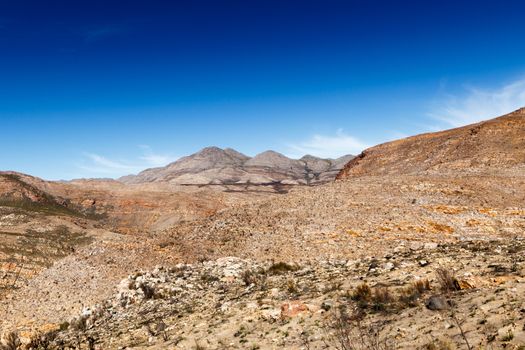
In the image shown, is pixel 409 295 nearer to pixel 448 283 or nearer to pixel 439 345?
pixel 448 283

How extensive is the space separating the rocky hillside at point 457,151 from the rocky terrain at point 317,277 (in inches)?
29.6

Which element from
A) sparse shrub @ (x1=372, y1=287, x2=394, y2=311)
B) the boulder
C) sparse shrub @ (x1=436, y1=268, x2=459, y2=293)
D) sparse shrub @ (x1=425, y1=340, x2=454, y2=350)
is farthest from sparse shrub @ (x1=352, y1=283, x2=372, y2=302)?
sparse shrub @ (x1=425, y1=340, x2=454, y2=350)

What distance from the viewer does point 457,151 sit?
4834 cm

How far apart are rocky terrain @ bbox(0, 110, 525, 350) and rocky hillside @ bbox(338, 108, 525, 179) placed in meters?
0.75

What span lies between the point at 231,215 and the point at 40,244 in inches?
950

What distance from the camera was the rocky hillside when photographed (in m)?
41.8

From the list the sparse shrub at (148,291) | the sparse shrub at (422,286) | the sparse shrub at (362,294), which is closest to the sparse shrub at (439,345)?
the sparse shrub at (422,286)

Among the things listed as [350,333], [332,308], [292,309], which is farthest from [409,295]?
[292,309]

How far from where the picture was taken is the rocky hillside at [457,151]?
4175cm

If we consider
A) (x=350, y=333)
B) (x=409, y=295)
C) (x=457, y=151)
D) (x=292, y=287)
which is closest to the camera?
(x=350, y=333)

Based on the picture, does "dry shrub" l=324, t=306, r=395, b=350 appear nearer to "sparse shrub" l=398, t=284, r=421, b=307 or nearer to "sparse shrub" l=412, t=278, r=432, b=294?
"sparse shrub" l=398, t=284, r=421, b=307

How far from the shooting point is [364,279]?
13414 millimetres

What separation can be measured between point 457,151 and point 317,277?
40.7 meters

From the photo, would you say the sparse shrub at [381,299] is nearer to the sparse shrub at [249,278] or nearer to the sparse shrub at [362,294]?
the sparse shrub at [362,294]
